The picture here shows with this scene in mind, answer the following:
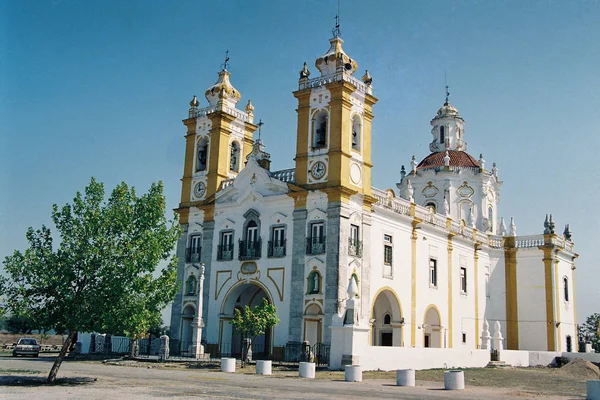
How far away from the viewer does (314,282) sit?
31609 mm

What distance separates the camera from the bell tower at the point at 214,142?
37625mm

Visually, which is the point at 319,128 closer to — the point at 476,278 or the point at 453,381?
the point at 476,278

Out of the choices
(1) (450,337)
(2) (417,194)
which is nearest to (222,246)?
(1) (450,337)

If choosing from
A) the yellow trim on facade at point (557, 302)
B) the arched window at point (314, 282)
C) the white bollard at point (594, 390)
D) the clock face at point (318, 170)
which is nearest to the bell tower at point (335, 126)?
the clock face at point (318, 170)

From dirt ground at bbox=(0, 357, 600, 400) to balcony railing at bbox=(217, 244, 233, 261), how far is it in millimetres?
9085

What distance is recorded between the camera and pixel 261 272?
3366 centimetres

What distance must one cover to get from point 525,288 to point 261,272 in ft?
66.8

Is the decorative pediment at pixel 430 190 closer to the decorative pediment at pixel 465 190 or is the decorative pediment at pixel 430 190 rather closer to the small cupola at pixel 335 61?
the decorative pediment at pixel 465 190

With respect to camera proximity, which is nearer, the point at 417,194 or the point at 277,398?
the point at 277,398

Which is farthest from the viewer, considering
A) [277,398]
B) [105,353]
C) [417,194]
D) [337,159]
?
[417,194]

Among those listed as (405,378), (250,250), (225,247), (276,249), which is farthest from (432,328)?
(405,378)

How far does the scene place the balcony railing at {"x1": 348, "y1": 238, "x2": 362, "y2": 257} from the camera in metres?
31.7

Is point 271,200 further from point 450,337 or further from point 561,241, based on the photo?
point 561,241

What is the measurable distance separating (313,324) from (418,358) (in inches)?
201
